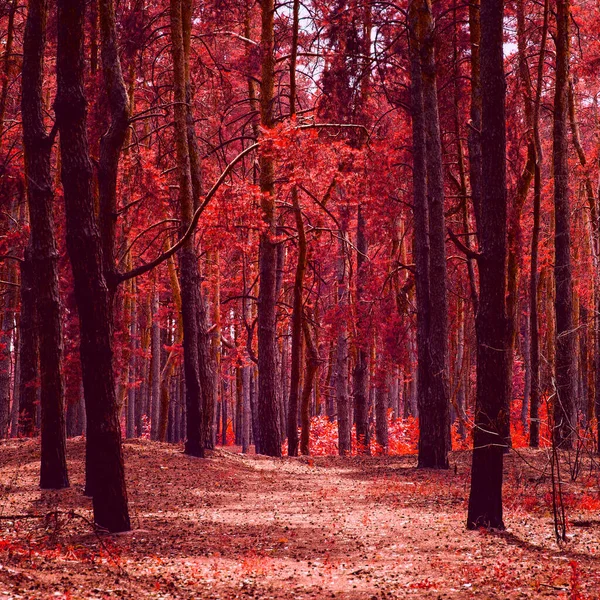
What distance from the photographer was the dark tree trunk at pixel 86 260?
7680 millimetres

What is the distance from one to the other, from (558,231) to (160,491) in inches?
409

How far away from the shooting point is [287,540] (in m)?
8.04

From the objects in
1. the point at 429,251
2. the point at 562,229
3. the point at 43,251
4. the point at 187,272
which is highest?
the point at 562,229

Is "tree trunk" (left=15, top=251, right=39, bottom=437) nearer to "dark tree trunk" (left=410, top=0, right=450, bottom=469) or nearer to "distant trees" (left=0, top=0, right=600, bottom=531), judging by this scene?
"distant trees" (left=0, top=0, right=600, bottom=531)

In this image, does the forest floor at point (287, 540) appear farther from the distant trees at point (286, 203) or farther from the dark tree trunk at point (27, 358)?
the dark tree trunk at point (27, 358)

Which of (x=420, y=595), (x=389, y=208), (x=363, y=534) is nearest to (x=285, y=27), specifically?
(x=389, y=208)

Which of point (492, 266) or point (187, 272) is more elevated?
point (187, 272)

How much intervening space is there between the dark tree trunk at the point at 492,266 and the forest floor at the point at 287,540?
0.45 metres

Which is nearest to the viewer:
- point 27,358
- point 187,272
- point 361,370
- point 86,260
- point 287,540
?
point 86,260

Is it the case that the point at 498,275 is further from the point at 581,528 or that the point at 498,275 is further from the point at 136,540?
the point at 136,540

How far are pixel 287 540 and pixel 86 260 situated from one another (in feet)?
12.5

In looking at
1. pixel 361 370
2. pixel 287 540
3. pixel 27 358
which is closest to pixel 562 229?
pixel 361 370

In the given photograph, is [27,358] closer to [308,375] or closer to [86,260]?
[308,375]

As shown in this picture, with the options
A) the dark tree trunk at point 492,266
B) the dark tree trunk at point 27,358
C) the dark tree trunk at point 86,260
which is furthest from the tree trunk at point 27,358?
the dark tree trunk at point 492,266
